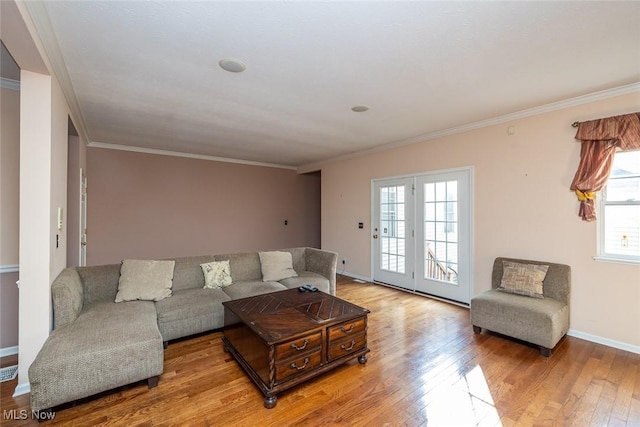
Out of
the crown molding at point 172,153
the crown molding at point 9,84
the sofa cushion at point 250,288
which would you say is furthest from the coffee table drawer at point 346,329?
the crown molding at point 172,153

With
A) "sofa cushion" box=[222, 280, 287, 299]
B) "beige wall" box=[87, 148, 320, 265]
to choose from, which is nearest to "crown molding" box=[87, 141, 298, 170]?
"beige wall" box=[87, 148, 320, 265]

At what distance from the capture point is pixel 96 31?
1893mm

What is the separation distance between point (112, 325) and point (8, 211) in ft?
4.77

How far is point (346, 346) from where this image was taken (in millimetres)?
2375

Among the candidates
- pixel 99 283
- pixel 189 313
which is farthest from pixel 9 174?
pixel 189 313

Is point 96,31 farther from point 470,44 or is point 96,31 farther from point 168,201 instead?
point 168,201

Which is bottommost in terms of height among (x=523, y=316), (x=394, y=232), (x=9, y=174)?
(x=523, y=316)

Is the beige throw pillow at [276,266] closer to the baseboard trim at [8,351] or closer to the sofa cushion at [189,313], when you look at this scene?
the sofa cushion at [189,313]

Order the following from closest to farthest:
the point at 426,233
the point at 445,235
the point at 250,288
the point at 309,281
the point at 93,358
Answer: the point at 93,358
the point at 250,288
the point at 309,281
the point at 445,235
the point at 426,233

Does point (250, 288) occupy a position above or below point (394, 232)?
below

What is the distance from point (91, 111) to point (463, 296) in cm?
541

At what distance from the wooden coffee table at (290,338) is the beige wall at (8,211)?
1.91m

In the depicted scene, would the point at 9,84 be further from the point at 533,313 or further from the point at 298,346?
the point at 533,313

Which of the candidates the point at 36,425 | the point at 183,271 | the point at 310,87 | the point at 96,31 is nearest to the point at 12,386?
the point at 36,425
